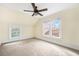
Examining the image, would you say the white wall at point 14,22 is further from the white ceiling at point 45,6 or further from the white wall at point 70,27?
the white wall at point 70,27

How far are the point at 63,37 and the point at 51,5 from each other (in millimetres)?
543

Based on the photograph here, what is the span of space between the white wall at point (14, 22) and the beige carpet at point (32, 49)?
0.38 feet

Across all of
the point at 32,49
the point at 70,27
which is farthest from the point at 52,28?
the point at 32,49

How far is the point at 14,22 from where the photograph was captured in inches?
60.7

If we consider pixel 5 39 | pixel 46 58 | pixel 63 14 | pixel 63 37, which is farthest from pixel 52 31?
pixel 5 39

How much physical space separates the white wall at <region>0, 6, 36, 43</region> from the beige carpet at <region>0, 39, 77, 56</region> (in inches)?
4.6

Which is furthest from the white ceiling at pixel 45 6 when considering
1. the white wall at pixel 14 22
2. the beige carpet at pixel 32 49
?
the beige carpet at pixel 32 49

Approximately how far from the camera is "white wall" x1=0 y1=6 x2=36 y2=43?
1483mm

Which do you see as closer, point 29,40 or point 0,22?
point 0,22

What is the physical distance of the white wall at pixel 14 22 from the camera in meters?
1.48

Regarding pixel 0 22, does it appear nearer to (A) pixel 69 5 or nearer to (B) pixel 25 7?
(B) pixel 25 7

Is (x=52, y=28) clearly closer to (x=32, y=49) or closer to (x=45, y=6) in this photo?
(x=45, y=6)

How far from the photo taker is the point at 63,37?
150cm

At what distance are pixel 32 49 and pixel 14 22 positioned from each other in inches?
20.8
